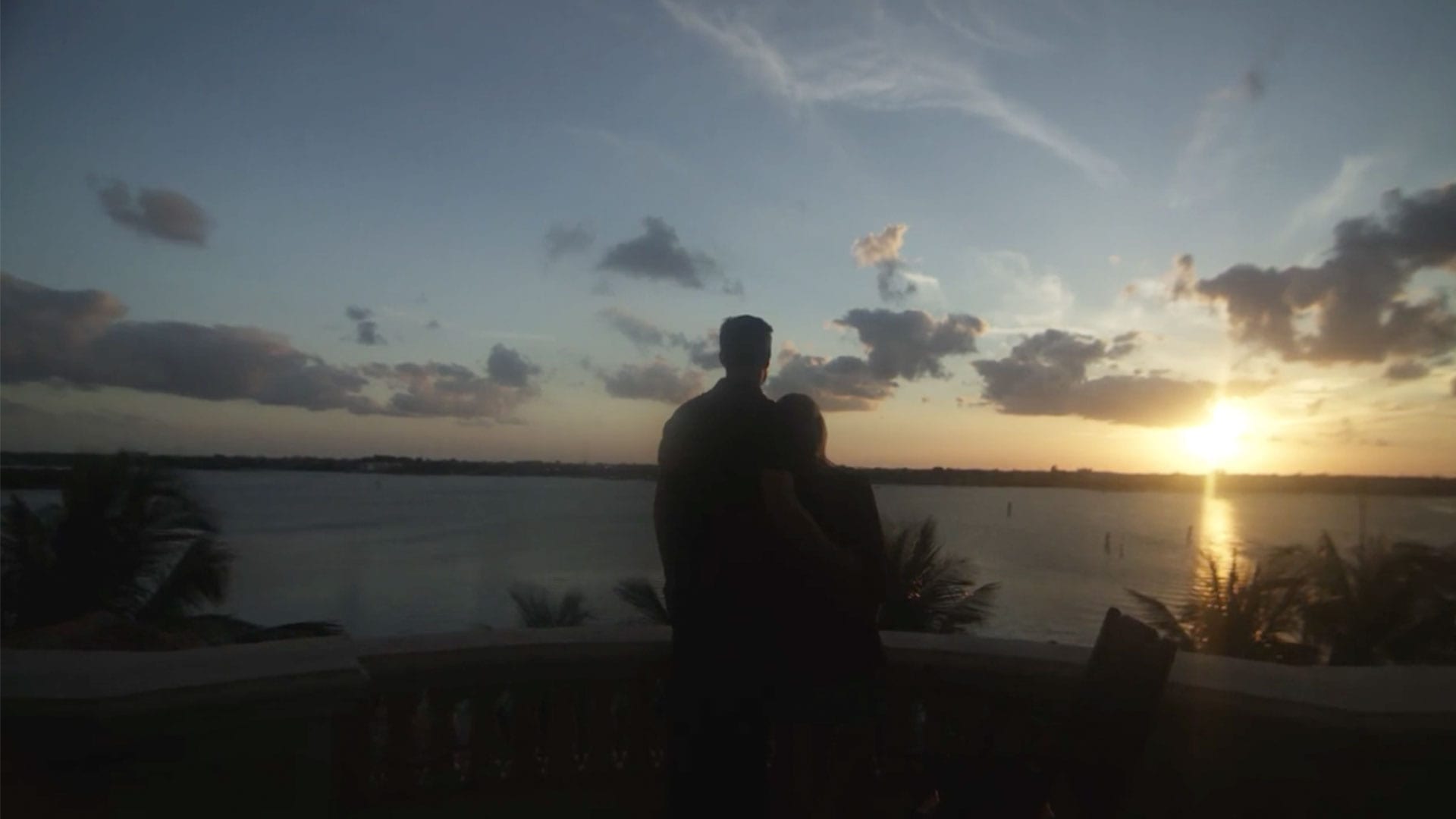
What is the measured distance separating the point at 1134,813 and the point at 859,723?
101 cm

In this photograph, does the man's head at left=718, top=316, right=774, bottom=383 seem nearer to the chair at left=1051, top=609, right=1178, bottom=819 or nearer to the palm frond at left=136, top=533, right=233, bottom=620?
the chair at left=1051, top=609, right=1178, bottom=819

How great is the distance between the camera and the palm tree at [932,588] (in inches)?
476

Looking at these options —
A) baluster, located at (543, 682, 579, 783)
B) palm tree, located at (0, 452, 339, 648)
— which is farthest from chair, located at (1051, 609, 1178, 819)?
palm tree, located at (0, 452, 339, 648)

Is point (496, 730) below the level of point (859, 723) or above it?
below

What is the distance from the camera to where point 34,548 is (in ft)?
47.2

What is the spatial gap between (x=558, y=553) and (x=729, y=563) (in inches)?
2530

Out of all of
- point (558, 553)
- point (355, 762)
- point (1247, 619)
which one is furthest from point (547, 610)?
point (558, 553)

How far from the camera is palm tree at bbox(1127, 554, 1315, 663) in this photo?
1461cm

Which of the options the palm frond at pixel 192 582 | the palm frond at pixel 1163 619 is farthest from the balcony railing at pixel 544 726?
the palm frond at pixel 192 582

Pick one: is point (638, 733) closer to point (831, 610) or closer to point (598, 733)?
point (598, 733)

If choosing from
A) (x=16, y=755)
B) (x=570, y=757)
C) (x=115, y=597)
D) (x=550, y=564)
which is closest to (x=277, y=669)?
(x=16, y=755)

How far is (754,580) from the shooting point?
2459 mm

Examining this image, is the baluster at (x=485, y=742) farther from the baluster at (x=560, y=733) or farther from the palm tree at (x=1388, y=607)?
the palm tree at (x=1388, y=607)

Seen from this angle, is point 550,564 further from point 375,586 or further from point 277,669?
point 277,669
